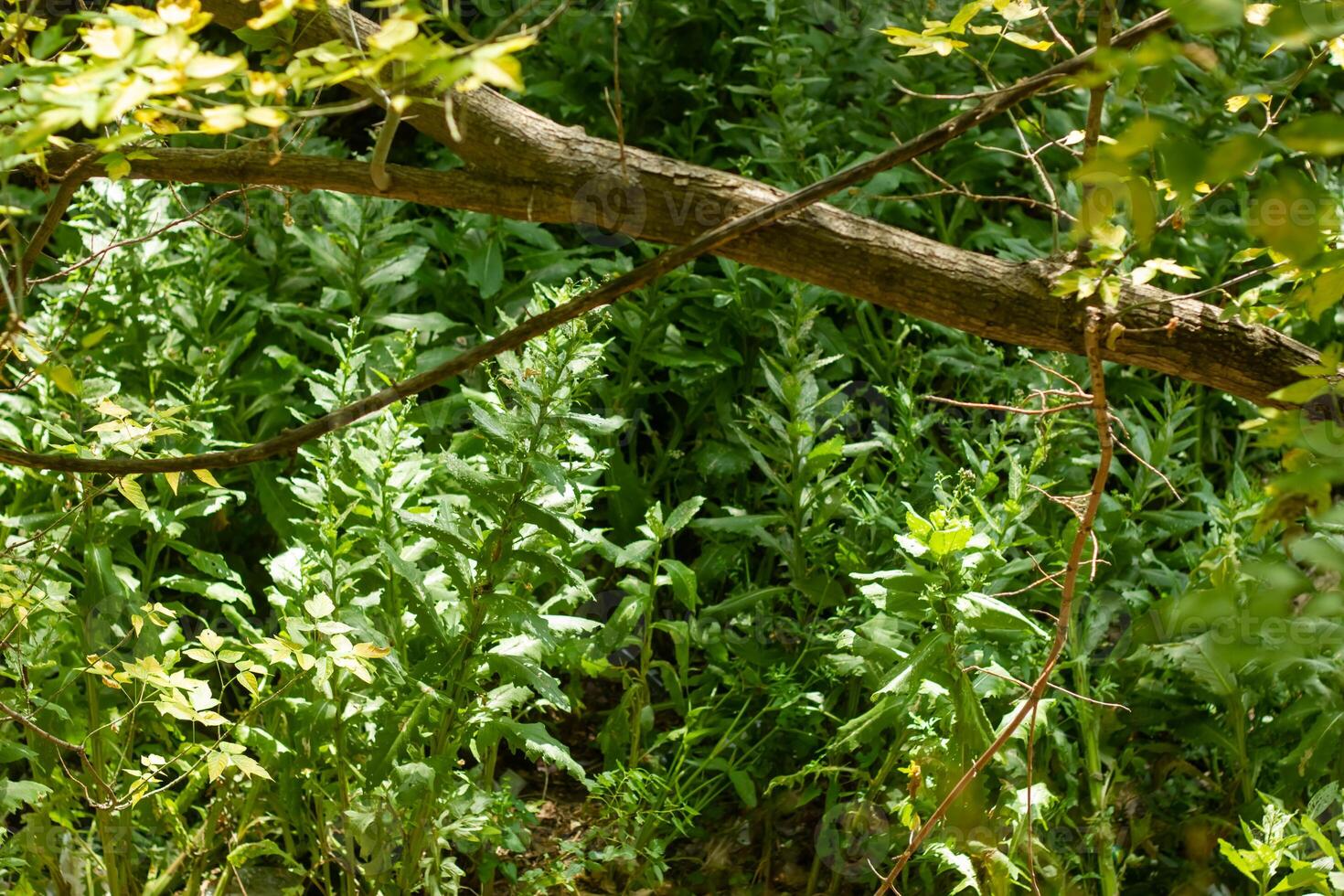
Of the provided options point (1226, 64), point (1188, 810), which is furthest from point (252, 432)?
point (1226, 64)

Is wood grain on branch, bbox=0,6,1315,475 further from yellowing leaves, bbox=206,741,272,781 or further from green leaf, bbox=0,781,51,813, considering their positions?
green leaf, bbox=0,781,51,813

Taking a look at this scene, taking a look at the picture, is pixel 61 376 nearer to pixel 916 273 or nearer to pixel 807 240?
pixel 807 240

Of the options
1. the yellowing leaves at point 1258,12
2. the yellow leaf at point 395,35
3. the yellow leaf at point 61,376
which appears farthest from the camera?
the yellow leaf at point 61,376

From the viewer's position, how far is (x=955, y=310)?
216 centimetres

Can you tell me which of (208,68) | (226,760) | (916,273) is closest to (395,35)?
(208,68)

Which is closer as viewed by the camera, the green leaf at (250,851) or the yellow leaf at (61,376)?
the yellow leaf at (61,376)

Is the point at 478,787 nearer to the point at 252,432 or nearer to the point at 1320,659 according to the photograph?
the point at 252,432

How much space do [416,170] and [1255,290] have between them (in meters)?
1.33

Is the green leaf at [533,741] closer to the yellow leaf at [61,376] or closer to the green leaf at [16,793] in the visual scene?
the green leaf at [16,793]

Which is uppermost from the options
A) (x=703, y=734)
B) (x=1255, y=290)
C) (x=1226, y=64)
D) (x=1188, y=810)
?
(x=1255, y=290)

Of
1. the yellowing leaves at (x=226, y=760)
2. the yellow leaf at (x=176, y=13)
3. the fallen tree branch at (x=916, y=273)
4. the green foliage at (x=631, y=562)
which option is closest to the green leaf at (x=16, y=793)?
the green foliage at (x=631, y=562)

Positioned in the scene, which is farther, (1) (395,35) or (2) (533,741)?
(2) (533,741)

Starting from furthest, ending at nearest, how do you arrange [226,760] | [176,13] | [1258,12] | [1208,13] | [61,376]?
[226,760], [61,376], [1258,12], [176,13], [1208,13]

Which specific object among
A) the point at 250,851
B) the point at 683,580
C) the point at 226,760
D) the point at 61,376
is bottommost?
the point at 250,851
